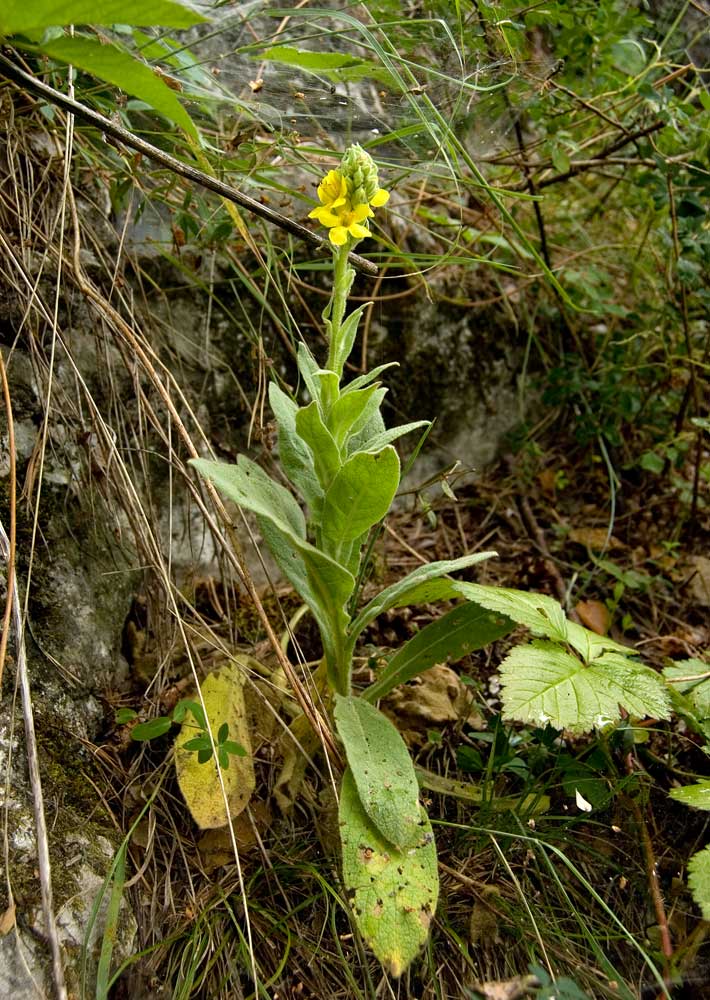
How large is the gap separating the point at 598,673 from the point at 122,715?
876 mm

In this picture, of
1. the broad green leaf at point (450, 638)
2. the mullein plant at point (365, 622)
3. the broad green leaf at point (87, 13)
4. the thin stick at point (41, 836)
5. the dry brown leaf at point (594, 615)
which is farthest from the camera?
the dry brown leaf at point (594, 615)

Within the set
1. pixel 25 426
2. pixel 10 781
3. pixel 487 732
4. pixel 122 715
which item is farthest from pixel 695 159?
pixel 10 781

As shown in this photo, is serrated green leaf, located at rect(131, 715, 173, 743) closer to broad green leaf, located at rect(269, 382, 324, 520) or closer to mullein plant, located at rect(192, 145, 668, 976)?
mullein plant, located at rect(192, 145, 668, 976)

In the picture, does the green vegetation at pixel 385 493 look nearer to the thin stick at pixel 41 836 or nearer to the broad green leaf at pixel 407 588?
the broad green leaf at pixel 407 588

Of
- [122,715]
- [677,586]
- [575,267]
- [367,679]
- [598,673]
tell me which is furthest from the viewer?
[575,267]

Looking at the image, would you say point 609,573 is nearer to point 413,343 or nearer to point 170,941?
point 413,343

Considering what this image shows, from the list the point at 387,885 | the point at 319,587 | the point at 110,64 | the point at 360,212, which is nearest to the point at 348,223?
the point at 360,212

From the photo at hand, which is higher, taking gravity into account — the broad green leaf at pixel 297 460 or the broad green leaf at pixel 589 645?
the broad green leaf at pixel 297 460

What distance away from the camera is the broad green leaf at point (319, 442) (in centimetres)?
119

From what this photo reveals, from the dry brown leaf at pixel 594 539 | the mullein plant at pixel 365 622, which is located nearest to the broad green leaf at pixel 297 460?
the mullein plant at pixel 365 622

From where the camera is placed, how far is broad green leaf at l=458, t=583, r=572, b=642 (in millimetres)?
1266

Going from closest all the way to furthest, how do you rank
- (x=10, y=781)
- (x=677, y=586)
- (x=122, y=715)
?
(x=10, y=781) → (x=122, y=715) → (x=677, y=586)

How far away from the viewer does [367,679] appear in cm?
167

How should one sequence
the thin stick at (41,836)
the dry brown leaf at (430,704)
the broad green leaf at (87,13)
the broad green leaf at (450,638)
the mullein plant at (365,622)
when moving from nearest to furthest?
the thin stick at (41,836)
the broad green leaf at (87,13)
the mullein plant at (365,622)
the broad green leaf at (450,638)
the dry brown leaf at (430,704)
